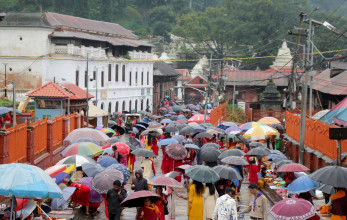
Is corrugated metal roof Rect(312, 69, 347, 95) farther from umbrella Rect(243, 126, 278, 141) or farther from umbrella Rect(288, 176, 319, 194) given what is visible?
umbrella Rect(288, 176, 319, 194)

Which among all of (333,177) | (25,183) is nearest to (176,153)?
(333,177)

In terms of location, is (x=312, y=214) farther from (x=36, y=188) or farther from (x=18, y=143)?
(x=18, y=143)

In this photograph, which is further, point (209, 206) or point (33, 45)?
point (33, 45)

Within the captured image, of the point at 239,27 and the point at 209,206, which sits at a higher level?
the point at 239,27

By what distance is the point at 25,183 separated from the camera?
420 inches

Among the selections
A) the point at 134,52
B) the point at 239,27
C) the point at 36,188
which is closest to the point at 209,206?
the point at 36,188

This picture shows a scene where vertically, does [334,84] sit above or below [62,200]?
above

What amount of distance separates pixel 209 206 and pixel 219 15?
95718 mm

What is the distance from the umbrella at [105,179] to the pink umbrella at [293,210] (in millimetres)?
4357

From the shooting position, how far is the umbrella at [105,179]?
44.9 feet

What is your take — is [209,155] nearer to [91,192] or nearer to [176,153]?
[176,153]

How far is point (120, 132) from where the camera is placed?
3472 cm

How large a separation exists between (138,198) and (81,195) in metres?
3.29

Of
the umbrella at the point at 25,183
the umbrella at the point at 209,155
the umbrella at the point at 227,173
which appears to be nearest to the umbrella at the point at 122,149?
the umbrella at the point at 209,155
